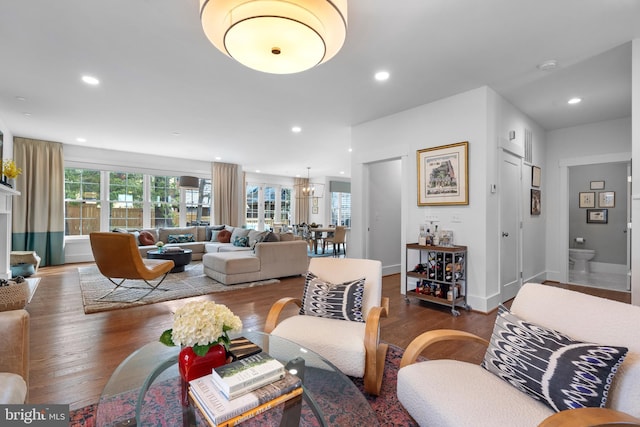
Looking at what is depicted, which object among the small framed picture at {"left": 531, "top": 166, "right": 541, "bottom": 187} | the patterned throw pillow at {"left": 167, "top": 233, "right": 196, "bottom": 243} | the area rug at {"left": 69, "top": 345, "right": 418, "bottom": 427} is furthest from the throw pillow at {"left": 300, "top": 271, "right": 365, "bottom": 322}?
the patterned throw pillow at {"left": 167, "top": 233, "right": 196, "bottom": 243}

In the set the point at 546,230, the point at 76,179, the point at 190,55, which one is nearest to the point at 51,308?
the point at 190,55

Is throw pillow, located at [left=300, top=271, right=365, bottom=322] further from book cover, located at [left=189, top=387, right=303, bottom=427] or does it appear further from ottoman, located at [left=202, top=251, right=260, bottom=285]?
ottoman, located at [left=202, top=251, right=260, bottom=285]

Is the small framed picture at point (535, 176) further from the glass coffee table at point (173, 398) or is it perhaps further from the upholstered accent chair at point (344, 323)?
the glass coffee table at point (173, 398)

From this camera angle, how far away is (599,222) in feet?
19.6

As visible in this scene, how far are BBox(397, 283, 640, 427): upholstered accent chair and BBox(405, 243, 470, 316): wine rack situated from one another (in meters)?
1.93

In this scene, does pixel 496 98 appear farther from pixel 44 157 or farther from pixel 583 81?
pixel 44 157

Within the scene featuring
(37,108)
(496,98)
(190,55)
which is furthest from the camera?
(37,108)

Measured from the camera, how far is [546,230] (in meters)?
4.96

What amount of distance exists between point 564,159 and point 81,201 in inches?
376

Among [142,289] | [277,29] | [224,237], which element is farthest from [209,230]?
[277,29]

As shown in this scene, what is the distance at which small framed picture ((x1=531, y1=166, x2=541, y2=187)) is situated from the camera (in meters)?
4.49

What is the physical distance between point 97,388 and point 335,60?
A: 10.2ft

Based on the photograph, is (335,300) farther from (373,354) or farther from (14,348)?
(14,348)

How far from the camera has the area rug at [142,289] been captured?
355 centimetres
